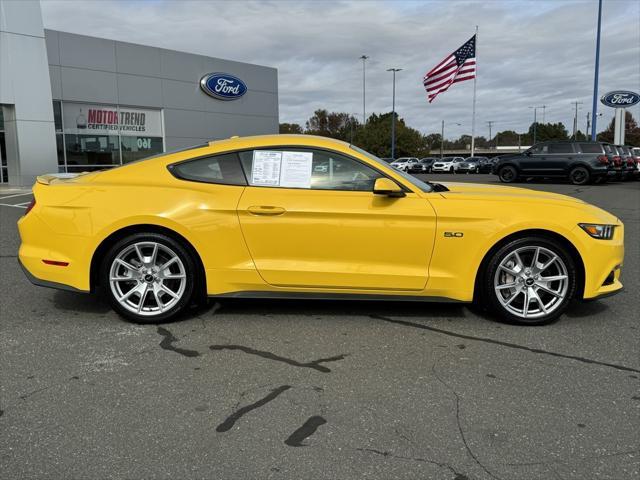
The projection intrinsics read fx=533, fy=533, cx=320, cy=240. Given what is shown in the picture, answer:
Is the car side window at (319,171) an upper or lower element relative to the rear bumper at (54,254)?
upper

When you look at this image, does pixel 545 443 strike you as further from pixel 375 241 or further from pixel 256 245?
pixel 256 245

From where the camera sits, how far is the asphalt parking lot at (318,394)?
7.96 feet

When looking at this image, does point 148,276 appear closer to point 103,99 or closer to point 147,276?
point 147,276

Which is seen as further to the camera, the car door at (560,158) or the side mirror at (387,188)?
the car door at (560,158)

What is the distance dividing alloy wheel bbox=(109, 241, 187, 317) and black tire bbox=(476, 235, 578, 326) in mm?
2387

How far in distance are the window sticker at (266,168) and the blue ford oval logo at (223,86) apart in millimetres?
24093

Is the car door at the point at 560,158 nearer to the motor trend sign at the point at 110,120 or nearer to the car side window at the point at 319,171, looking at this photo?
the motor trend sign at the point at 110,120

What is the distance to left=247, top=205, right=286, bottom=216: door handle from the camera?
411 cm

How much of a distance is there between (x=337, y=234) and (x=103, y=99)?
22.7 metres

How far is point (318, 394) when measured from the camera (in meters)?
3.07

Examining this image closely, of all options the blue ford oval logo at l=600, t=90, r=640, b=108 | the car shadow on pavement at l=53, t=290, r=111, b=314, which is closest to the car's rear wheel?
the car shadow on pavement at l=53, t=290, r=111, b=314

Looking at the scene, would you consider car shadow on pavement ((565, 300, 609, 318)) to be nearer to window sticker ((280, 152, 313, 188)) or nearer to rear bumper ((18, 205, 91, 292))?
window sticker ((280, 152, 313, 188))

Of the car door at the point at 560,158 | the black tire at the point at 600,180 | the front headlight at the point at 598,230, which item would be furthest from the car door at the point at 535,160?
the front headlight at the point at 598,230

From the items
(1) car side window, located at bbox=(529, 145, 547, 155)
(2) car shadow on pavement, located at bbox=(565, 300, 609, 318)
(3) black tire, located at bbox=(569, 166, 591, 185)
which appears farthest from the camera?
(1) car side window, located at bbox=(529, 145, 547, 155)
